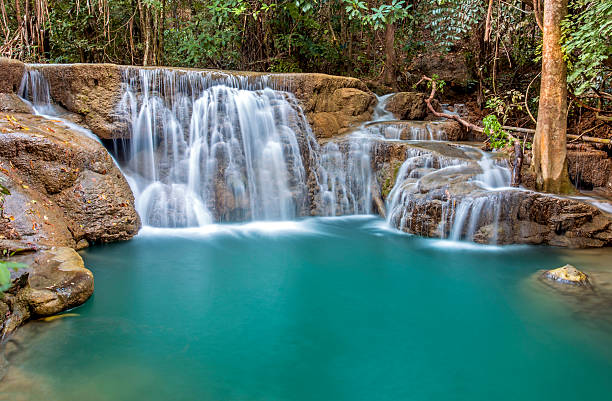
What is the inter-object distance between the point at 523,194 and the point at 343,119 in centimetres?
450

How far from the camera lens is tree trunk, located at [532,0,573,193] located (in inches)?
271

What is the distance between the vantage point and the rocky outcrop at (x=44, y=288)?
347cm

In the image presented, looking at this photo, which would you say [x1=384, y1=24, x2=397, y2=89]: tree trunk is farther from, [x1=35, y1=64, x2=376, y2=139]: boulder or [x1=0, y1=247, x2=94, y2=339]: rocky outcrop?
[x1=0, y1=247, x2=94, y2=339]: rocky outcrop

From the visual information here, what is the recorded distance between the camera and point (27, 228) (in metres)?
4.92

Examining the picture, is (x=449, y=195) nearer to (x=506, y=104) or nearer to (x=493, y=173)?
(x=493, y=173)

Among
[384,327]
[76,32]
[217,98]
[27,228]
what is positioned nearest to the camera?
[384,327]

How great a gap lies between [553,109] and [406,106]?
4.07 metres

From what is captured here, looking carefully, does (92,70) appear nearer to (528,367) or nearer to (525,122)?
(528,367)

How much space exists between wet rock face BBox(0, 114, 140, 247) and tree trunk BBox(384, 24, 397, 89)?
28.2 feet

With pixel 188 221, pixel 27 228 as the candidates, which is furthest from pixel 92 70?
pixel 27 228

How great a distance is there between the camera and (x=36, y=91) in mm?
7348

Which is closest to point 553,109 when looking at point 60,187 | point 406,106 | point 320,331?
point 406,106

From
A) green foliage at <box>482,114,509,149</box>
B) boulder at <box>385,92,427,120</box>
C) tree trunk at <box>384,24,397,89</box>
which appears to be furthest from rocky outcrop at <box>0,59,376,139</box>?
tree trunk at <box>384,24,397,89</box>

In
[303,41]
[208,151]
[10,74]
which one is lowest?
[208,151]
